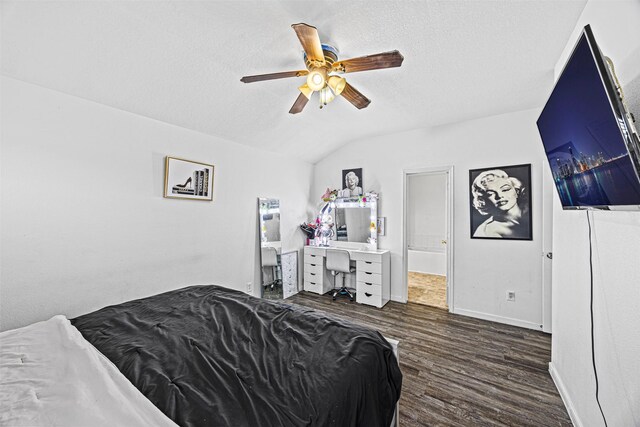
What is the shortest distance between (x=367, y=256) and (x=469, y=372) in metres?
1.85

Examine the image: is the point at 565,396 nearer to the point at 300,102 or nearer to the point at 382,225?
the point at 382,225

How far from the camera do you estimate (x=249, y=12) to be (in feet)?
5.56

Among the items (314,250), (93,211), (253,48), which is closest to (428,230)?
(314,250)

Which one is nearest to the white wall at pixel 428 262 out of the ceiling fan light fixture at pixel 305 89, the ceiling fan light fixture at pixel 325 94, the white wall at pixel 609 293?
the white wall at pixel 609 293

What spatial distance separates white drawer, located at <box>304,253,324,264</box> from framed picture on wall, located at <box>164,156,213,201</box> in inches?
74.9

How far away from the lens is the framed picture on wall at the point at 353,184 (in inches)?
168

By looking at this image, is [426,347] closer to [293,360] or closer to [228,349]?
[293,360]

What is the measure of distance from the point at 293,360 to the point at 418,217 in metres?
5.02

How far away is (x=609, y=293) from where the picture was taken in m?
1.23

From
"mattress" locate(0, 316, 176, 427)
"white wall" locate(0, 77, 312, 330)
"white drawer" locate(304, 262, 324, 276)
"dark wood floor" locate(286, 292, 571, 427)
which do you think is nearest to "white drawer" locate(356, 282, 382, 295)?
"dark wood floor" locate(286, 292, 571, 427)

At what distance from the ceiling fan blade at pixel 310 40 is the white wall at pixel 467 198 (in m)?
2.49

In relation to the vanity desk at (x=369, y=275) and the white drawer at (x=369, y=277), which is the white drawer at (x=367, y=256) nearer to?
the vanity desk at (x=369, y=275)

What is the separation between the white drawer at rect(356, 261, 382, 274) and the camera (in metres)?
3.69

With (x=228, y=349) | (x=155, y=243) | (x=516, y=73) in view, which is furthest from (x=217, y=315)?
(x=516, y=73)
